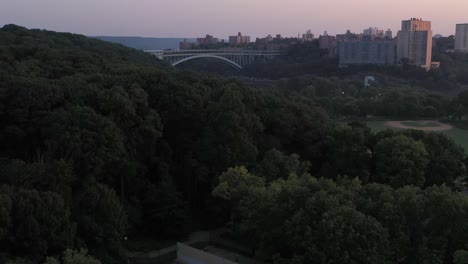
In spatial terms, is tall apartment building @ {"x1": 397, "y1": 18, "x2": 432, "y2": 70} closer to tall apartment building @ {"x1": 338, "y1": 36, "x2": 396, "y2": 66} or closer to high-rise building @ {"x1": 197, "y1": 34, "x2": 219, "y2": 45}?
tall apartment building @ {"x1": 338, "y1": 36, "x2": 396, "y2": 66}

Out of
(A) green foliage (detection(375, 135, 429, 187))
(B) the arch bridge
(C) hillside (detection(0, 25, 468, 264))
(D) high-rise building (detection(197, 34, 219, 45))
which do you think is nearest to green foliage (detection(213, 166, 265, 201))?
(C) hillside (detection(0, 25, 468, 264))

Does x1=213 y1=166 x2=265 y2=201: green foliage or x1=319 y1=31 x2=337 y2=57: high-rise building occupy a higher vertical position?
x1=319 y1=31 x2=337 y2=57: high-rise building

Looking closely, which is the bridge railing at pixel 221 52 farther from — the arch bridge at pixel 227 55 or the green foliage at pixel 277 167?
the green foliage at pixel 277 167

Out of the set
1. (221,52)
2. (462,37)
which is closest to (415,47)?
(462,37)

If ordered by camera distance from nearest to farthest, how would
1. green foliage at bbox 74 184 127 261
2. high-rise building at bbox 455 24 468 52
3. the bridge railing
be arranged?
green foliage at bbox 74 184 127 261
the bridge railing
high-rise building at bbox 455 24 468 52

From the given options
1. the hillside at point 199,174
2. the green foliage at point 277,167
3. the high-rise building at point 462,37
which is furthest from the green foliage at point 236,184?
the high-rise building at point 462,37

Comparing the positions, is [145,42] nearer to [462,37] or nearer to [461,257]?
[462,37]

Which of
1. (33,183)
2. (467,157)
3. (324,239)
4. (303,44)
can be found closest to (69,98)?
(33,183)
